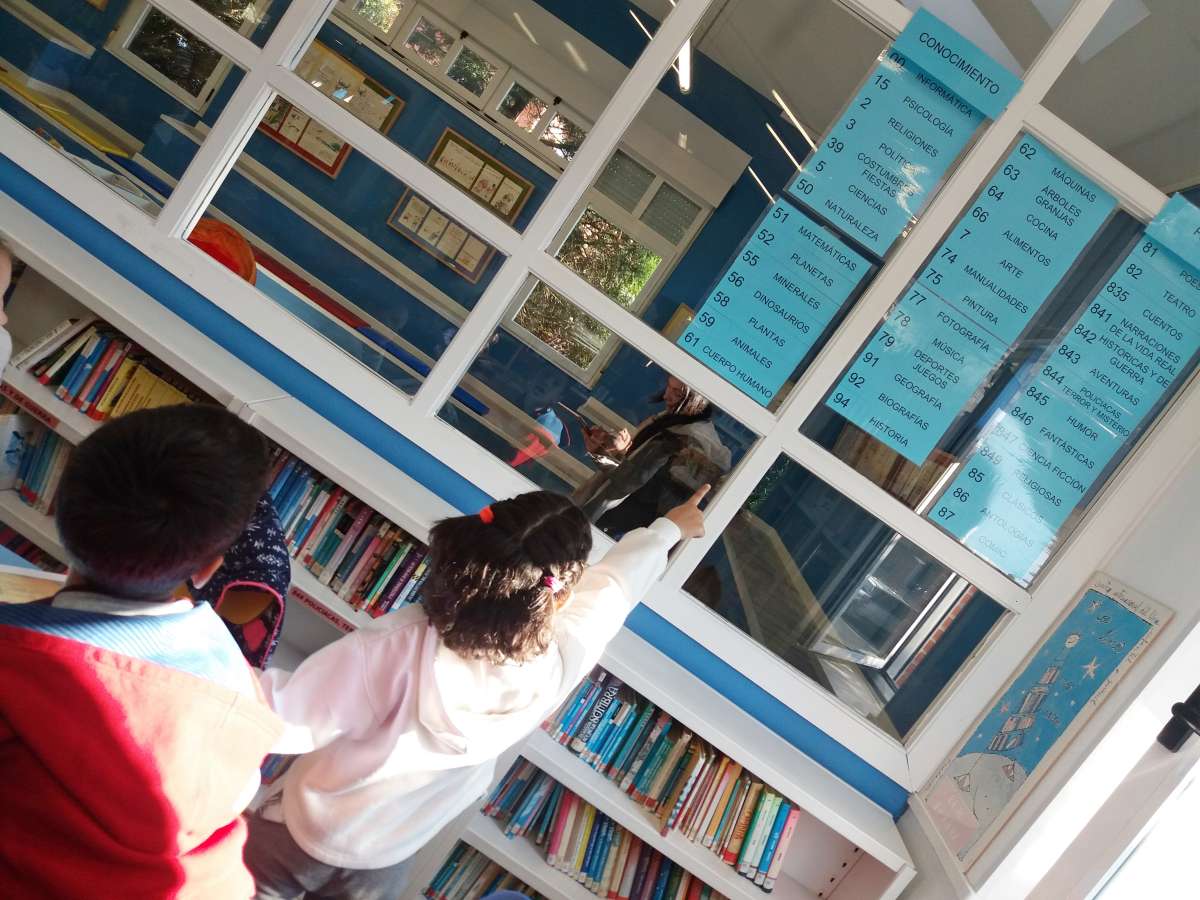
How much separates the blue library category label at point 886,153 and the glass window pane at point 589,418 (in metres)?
0.58

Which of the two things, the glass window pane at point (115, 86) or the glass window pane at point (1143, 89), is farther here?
the glass window pane at point (115, 86)

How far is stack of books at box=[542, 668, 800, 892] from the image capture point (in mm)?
2246

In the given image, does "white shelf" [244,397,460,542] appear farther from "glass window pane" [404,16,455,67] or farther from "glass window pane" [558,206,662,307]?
"glass window pane" [404,16,455,67]

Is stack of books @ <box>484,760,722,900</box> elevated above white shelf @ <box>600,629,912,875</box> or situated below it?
below

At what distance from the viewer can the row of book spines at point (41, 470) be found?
2.41 m

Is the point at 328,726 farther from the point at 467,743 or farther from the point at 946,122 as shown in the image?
the point at 946,122

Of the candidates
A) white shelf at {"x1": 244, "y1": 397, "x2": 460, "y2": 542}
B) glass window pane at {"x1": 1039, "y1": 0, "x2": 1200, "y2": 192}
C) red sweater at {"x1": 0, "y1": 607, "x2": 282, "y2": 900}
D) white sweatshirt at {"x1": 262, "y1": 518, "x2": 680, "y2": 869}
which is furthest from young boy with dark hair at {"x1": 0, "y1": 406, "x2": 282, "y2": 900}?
glass window pane at {"x1": 1039, "y1": 0, "x2": 1200, "y2": 192}

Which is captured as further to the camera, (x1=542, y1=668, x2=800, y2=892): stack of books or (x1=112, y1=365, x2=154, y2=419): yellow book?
(x1=112, y1=365, x2=154, y2=419): yellow book

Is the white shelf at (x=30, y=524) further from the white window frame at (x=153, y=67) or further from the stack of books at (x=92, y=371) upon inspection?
the white window frame at (x=153, y=67)

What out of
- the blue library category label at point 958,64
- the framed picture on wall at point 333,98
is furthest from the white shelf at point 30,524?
the blue library category label at point 958,64

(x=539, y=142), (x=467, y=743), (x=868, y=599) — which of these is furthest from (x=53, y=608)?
(x=868, y=599)

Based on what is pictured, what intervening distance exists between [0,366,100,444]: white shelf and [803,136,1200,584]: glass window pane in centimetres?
187

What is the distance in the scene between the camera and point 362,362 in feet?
8.05

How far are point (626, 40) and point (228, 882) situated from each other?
2.03 meters
